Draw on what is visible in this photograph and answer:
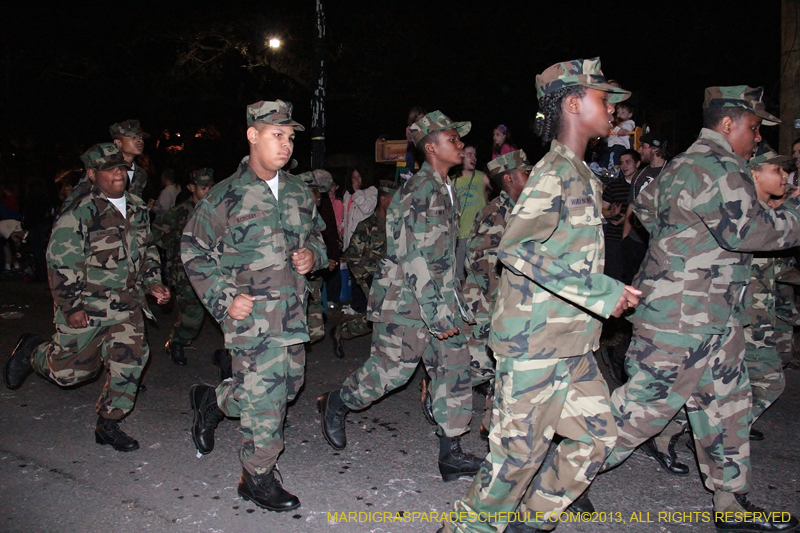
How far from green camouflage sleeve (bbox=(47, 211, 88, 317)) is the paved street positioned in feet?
3.52

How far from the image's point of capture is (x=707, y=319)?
12.9 feet

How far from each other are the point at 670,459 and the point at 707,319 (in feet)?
4.10

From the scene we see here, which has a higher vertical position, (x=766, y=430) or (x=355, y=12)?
(x=355, y=12)

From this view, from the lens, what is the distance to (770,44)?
1368 cm

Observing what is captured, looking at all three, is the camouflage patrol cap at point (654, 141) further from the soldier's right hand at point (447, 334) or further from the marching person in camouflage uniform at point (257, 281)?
the marching person in camouflage uniform at point (257, 281)

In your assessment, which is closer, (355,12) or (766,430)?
(766,430)

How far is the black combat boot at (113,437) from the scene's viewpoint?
5.12 meters

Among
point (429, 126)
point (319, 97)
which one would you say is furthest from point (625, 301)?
point (319, 97)

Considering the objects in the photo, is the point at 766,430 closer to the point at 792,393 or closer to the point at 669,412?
the point at 792,393

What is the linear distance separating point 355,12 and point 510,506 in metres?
16.1

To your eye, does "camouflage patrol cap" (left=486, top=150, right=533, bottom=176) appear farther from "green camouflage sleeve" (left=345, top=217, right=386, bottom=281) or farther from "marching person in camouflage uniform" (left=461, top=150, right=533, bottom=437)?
"green camouflage sleeve" (left=345, top=217, right=386, bottom=281)

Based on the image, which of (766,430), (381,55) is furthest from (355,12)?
(766,430)

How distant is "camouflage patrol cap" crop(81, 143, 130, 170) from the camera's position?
17.3 feet

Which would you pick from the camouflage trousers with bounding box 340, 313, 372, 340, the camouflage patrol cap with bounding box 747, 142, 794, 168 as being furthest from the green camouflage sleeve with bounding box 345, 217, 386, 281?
the camouflage patrol cap with bounding box 747, 142, 794, 168
